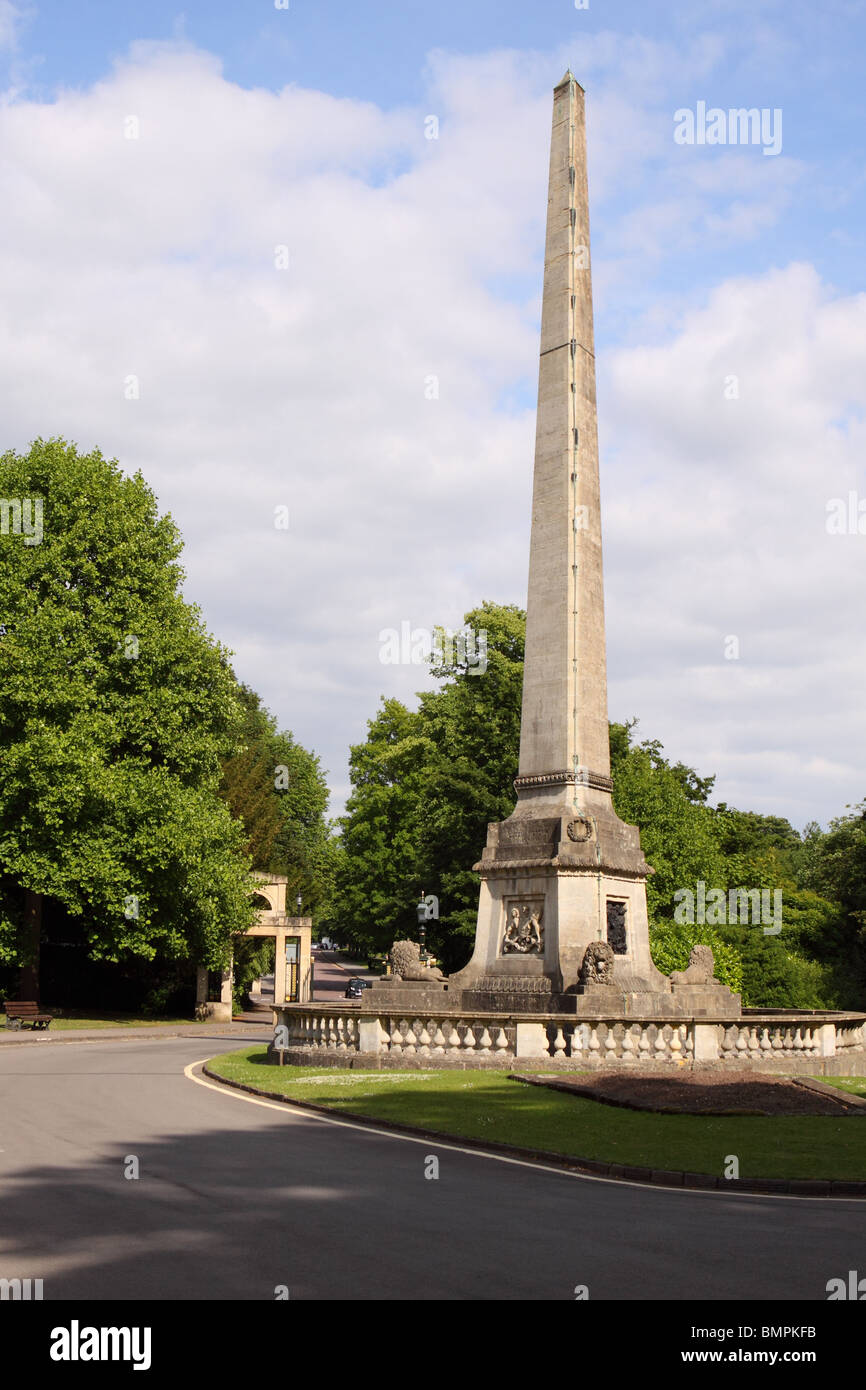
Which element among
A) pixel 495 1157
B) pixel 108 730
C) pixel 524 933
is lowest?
pixel 495 1157

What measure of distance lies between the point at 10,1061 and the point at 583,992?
40.4 feet

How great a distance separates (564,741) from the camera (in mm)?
26266

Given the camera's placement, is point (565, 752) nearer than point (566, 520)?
Yes

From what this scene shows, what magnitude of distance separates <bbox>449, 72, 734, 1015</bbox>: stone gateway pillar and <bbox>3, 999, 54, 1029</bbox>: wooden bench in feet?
57.5

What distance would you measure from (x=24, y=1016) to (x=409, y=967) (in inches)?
669

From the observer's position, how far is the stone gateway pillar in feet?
→ 81.0

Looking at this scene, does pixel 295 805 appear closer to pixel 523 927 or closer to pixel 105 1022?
pixel 105 1022

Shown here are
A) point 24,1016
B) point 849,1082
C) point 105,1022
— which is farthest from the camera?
point 105,1022

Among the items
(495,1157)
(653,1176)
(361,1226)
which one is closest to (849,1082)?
(495,1157)

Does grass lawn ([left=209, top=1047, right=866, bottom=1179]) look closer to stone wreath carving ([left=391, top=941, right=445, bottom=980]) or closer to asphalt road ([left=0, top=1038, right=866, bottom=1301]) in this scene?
asphalt road ([left=0, top=1038, right=866, bottom=1301])

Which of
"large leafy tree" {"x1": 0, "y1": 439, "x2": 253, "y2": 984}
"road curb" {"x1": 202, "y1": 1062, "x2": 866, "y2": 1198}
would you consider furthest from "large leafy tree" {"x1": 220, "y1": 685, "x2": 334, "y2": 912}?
"road curb" {"x1": 202, "y1": 1062, "x2": 866, "y2": 1198}

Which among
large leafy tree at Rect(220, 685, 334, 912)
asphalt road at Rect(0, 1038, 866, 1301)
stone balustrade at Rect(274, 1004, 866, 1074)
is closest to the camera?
asphalt road at Rect(0, 1038, 866, 1301)

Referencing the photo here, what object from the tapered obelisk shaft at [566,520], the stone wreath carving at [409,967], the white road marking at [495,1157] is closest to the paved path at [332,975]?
the stone wreath carving at [409,967]

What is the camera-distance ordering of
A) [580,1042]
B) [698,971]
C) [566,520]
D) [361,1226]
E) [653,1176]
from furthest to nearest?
[698,971] < [566,520] < [580,1042] < [653,1176] < [361,1226]
